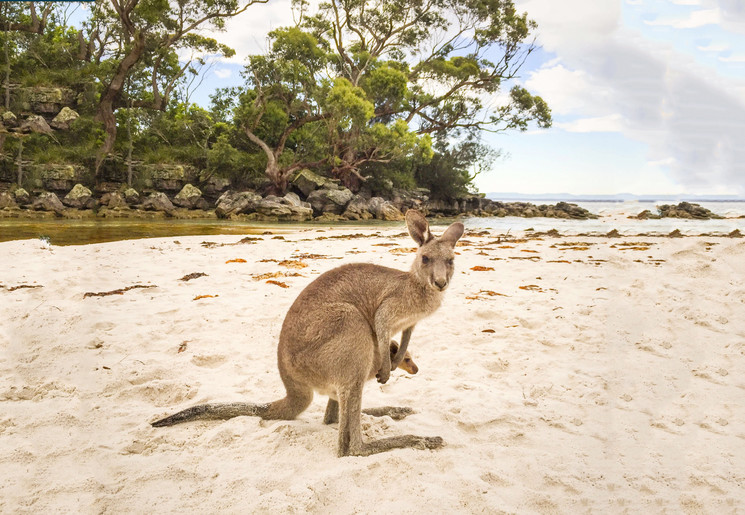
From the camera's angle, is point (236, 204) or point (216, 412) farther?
point (236, 204)

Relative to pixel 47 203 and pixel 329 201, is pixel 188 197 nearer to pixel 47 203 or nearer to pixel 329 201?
pixel 47 203

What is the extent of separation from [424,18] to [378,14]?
3.06 meters

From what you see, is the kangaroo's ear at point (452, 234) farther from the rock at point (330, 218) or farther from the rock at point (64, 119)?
→ the rock at point (64, 119)

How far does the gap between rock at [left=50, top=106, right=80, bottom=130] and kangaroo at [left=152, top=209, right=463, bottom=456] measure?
95.2 ft

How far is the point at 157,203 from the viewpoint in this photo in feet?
77.9

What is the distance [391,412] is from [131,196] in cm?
2464

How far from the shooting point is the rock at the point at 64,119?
2611cm

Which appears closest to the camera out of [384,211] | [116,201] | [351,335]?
[351,335]

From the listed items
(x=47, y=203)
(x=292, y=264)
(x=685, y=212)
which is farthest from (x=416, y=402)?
(x=685, y=212)

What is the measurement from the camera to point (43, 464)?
2295mm

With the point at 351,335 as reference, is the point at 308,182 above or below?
above

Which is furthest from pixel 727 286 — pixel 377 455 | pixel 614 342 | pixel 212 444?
pixel 212 444

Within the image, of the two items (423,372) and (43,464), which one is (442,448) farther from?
(43,464)

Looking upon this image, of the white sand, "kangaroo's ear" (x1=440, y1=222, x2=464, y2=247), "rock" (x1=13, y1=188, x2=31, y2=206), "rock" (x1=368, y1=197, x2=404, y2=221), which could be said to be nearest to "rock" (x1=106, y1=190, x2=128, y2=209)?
"rock" (x1=13, y1=188, x2=31, y2=206)
